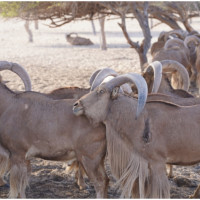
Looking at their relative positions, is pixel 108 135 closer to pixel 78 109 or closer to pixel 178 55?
pixel 78 109

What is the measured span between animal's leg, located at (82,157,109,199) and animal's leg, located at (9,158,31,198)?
80 centimetres

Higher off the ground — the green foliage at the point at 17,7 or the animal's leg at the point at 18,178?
the green foliage at the point at 17,7

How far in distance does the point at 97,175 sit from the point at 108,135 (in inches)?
22.6

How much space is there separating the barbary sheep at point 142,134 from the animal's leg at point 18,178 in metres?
1.03

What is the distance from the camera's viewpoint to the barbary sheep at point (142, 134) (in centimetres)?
511

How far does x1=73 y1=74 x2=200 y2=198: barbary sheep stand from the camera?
511 cm

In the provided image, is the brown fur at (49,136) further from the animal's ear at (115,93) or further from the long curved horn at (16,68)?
the long curved horn at (16,68)

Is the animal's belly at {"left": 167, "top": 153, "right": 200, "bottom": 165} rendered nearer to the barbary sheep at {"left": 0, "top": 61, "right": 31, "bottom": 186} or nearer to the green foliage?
the barbary sheep at {"left": 0, "top": 61, "right": 31, "bottom": 186}

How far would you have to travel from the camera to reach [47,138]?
5523 millimetres

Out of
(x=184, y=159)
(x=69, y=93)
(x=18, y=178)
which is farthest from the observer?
(x=69, y=93)

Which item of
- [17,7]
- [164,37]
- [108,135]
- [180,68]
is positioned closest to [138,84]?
[108,135]

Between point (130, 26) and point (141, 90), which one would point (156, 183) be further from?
point (130, 26)

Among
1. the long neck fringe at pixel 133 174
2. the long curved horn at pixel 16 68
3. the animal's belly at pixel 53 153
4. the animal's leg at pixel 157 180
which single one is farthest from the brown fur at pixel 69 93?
the animal's leg at pixel 157 180

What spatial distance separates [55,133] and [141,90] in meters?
1.18
